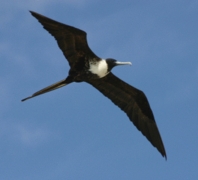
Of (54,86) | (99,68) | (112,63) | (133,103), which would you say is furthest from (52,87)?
(133,103)

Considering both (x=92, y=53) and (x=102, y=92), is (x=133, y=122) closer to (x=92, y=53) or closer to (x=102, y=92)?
(x=102, y=92)

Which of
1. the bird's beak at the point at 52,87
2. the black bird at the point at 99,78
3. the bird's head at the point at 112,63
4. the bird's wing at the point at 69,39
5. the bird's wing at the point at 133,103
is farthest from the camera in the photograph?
the bird's wing at the point at 133,103

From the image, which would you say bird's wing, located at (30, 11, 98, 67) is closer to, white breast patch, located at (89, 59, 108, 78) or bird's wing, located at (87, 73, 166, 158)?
white breast patch, located at (89, 59, 108, 78)

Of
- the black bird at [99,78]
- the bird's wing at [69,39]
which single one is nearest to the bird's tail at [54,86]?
the black bird at [99,78]

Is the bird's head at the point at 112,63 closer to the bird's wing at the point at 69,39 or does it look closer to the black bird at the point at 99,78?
the black bird at the point at 99,78

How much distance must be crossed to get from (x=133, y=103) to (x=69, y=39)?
1833mm

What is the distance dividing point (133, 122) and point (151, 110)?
1.30ft

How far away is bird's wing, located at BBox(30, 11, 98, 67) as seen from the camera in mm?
7628

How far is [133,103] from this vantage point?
360 inches

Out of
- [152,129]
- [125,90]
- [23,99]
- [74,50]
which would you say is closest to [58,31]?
[74,50]

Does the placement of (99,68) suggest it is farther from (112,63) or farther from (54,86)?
(54,86)

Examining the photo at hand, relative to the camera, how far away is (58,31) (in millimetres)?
7789

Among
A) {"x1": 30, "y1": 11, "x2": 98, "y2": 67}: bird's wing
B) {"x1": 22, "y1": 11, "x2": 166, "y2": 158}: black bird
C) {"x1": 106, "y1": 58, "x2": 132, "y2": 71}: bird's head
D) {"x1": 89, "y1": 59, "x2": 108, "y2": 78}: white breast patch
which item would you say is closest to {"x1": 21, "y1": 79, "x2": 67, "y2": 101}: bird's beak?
{"x1": 22, "y1": 11, "x2": 166, "y2": 158}: black bird

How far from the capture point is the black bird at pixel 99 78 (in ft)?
25.8
